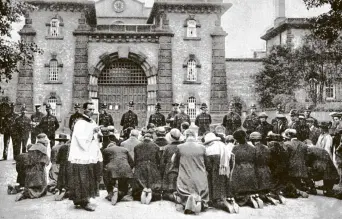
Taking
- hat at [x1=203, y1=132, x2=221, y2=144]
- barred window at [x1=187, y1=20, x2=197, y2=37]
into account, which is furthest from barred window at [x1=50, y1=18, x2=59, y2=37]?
hat at [x1=203, y1=132, x2=221, y2=144]

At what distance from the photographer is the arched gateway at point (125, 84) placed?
28.7 m

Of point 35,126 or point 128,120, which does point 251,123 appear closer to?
point 128,120

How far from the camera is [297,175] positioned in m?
10.6

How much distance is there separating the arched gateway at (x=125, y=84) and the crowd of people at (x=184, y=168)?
1770 centimetres

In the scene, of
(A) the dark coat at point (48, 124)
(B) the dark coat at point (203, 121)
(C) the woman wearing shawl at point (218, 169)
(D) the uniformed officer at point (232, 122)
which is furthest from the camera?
(B) the dark coat at point (203, 121)

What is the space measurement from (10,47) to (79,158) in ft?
29.6

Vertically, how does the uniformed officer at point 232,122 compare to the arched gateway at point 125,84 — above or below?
below

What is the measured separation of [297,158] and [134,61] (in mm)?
19423

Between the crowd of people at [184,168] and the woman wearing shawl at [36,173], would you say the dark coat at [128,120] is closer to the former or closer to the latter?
the crowd of people at [184,168]

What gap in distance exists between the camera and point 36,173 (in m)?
10.4

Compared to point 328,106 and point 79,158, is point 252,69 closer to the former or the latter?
point 328,106

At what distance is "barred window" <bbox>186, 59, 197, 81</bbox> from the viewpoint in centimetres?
2886

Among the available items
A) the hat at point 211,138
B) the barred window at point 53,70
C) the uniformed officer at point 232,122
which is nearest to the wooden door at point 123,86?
the barred window at point 53,70

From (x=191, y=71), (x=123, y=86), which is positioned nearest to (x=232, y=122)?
(x=191, y=71)
